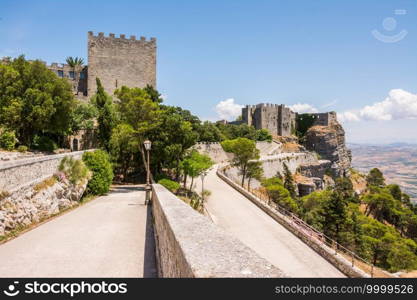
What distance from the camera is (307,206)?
35219 millimetres

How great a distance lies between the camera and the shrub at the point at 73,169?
14127 millimetres

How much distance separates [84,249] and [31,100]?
679 inches

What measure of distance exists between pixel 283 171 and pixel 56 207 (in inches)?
1583

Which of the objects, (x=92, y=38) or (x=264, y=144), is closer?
(x=92, y=38)

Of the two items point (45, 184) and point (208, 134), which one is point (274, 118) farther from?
point (45, 184)

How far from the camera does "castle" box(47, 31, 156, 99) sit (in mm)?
36938

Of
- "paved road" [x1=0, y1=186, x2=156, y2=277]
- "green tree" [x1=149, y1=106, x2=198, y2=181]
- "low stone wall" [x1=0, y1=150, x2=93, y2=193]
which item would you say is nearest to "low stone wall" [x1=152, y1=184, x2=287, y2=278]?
"paved road" [x1=0, y1=186, x2=156, y2=277]

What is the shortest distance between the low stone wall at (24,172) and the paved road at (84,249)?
1623 mm

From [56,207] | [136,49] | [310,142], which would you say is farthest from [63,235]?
[310,142]

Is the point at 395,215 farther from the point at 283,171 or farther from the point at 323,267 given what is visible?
the point at 323,267

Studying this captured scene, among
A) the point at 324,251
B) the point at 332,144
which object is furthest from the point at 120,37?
the point at 332,144

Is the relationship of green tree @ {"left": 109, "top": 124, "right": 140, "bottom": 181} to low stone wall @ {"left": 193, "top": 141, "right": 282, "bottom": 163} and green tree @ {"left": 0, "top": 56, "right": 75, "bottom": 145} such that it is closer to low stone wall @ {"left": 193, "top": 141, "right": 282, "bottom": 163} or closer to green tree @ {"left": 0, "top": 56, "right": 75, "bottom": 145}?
green tree @ {"left": 0, "top": 56, "right": 75, "bottom": 145}

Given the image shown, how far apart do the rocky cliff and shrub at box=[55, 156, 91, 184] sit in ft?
193

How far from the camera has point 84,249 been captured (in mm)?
7180
